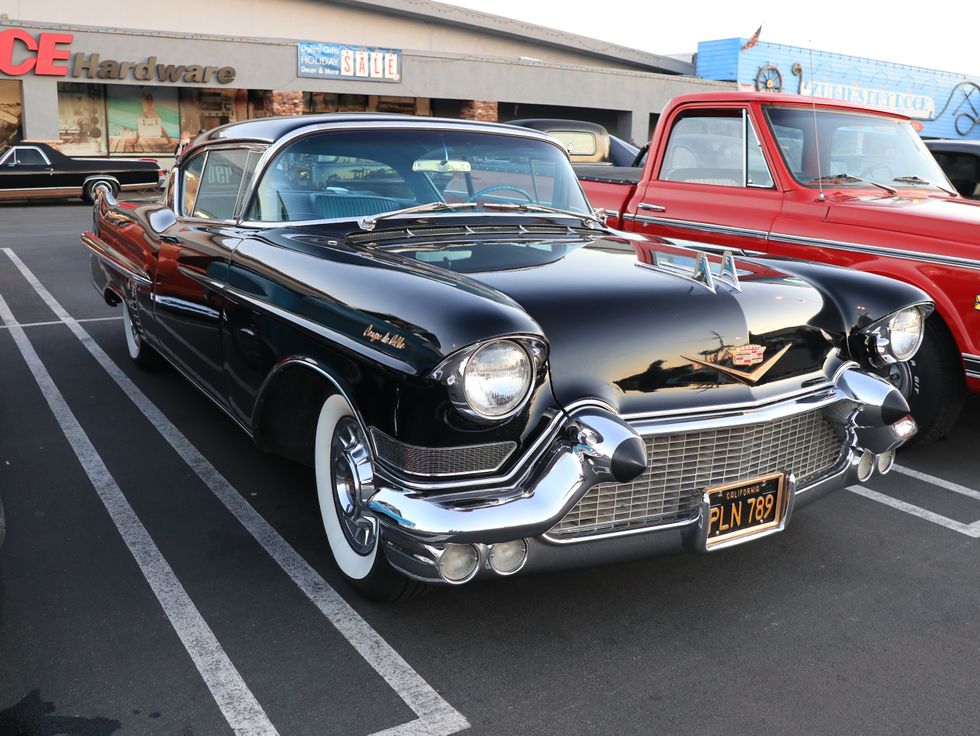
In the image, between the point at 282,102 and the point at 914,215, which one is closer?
the point at 914,215

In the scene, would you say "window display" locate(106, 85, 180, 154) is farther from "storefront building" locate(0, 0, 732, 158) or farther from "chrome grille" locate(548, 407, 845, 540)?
"chrome grille" locate(548, 407, 845, 540)

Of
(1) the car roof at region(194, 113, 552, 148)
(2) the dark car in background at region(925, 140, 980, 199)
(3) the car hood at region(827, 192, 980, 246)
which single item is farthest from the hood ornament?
(2) the dark car in background at region(925, 140, 980, 199)

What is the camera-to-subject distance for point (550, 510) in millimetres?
2537

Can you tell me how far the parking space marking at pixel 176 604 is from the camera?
2537mm

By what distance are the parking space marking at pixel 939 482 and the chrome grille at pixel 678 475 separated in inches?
68.3

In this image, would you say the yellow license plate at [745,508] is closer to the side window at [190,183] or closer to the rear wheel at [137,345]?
the side window at [190,183]

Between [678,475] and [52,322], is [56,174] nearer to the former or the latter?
[52,322]

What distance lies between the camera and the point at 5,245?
1227 cm

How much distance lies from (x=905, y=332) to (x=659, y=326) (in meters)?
1.23

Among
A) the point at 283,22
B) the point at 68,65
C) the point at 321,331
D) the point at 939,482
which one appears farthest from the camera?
the point at 283,22

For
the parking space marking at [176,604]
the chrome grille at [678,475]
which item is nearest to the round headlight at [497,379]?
the chrome grille at [678,475]

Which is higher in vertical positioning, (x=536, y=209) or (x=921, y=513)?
(x=536, y=209)

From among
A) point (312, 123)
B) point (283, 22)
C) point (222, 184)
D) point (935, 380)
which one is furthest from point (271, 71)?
point (935, 380)

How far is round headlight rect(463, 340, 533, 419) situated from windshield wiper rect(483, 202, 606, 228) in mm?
1561
